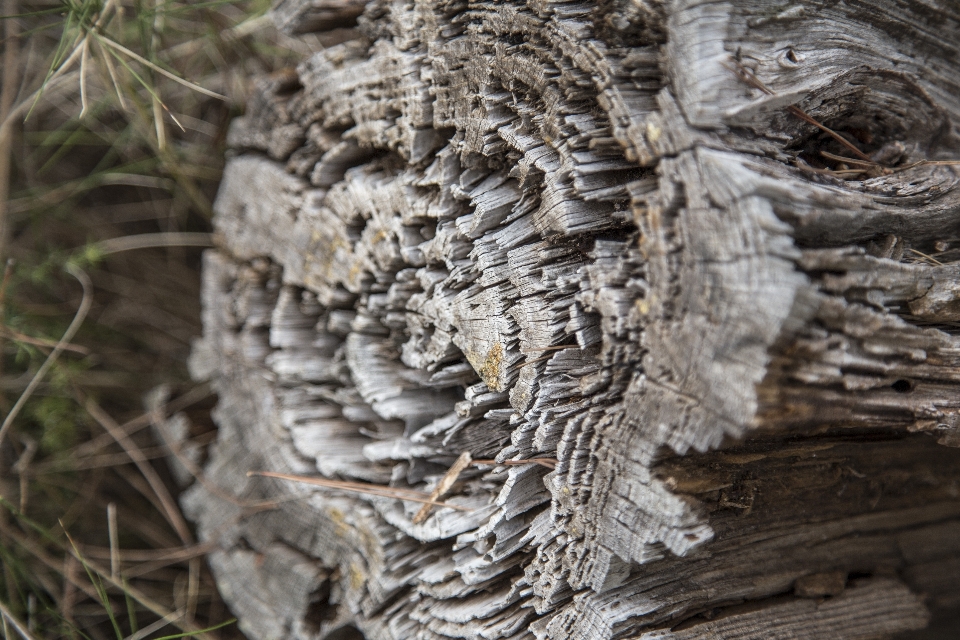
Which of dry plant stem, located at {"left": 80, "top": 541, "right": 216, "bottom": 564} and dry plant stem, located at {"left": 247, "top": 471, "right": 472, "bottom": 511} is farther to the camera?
dry plant stem, located at {"left": 80, "top": 541, "right": 216, "bottom": 564}

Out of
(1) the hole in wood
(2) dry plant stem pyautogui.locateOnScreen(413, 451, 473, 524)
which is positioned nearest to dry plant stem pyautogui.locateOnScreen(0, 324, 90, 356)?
(2) dry plant stem pyautogui.locateOnScreen(413, 451, 473, 524)

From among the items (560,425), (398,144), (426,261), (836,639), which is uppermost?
(398,144)

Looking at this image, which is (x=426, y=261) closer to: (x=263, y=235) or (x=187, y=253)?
(x=263, y=235)

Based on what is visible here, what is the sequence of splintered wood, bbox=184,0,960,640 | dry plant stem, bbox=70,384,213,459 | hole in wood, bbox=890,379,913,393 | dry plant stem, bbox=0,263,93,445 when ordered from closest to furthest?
splintered wood, bbox=184,0,960,640 < hole in wood, bbox=890,379,913,393 < dry plant stem, bbox=0,263,93,445 < dry plant stem, bbox=70,384,213,459

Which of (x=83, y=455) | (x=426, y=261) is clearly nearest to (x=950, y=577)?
(x=426, y=261)

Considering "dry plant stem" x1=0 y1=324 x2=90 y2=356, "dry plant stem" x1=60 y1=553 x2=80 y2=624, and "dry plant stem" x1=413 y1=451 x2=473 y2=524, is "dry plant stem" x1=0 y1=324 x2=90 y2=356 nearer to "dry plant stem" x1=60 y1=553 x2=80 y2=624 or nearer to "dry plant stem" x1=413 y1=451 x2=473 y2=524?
"dry plant stem" x1=60 y1=553 x2=80 y2=624

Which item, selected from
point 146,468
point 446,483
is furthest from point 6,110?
point 446,483
